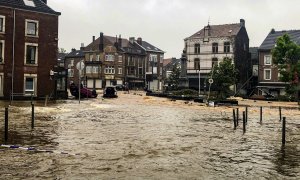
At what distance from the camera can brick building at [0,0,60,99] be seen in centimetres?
3975

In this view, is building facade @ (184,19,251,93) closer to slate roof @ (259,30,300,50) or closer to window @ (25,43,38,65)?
slate roof @ (259,30,300,50)

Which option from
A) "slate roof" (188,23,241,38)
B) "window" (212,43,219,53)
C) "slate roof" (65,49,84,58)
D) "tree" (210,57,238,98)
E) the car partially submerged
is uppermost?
"slate roof" (188,23,241,38)

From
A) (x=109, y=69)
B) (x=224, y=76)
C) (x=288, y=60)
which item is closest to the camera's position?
(x=224, y=76)

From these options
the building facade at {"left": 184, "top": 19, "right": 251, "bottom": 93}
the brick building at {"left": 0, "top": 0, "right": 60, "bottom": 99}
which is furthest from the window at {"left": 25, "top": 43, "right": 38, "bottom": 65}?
the building facade at {"left": 184, "top": 19, "right": 251, "bottom": 93}

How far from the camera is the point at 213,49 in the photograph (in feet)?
225

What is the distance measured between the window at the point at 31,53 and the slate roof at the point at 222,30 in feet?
120

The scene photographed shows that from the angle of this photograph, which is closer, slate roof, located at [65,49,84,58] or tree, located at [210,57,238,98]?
tree, located at [210,57,238,98]

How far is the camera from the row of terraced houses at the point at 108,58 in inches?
1582

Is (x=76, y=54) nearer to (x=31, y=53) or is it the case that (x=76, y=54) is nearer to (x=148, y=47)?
(x=148, y=47)

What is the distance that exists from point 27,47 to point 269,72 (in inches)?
1650

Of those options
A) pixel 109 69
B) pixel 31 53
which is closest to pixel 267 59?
pixel 109 69

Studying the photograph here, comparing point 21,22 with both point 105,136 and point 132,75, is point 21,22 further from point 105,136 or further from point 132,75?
point 132,75

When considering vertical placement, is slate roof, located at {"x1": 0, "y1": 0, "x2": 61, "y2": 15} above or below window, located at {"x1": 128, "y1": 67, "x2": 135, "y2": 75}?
above

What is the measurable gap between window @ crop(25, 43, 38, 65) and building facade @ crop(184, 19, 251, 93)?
33.3 metres
